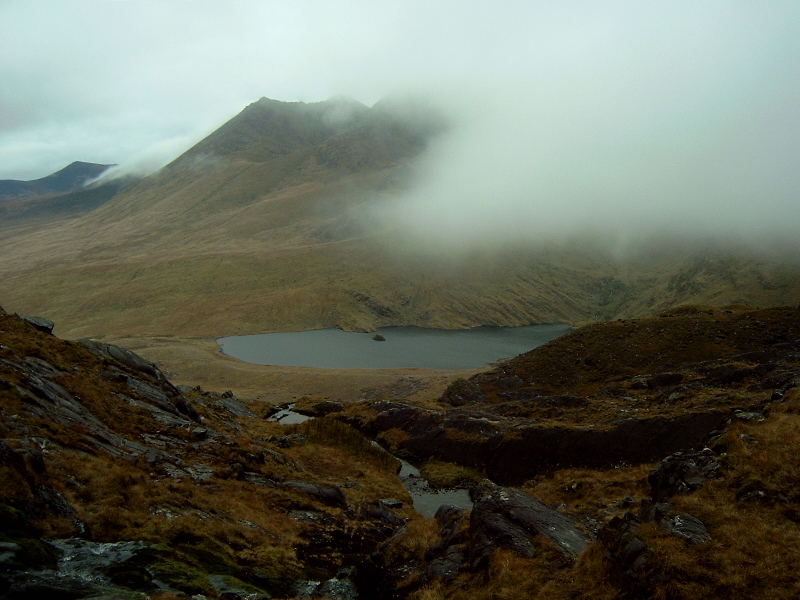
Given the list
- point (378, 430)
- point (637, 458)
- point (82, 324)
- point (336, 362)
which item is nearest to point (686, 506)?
point (637, 458)

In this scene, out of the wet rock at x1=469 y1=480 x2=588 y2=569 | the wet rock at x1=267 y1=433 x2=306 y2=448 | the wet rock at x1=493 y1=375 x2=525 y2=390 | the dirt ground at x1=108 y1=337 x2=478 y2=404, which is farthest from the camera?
the dirt ground at x1=108 y1=337 x2=478 y2=404

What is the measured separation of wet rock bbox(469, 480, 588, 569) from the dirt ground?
54.6 metres

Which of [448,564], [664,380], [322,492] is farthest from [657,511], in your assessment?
[664,380]

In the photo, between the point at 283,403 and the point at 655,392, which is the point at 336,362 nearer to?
the point at 283,403

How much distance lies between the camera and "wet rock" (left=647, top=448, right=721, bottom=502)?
59.0 ft

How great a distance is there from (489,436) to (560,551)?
26.2 m

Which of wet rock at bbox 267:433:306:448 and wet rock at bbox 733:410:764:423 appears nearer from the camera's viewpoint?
wet rock at bbox 733:410:764:423

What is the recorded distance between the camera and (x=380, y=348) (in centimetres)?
15825

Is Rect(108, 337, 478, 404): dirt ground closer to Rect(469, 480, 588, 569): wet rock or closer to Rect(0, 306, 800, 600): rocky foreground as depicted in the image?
Rect(0, 306, 800, 600): rocky foreground

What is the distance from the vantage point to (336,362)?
447ft

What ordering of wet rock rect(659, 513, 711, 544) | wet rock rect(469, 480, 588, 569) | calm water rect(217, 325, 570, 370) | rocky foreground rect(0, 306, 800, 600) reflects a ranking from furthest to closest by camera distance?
1. calm water rect(217, 325, 570, 370)
2. wet rock rect(469, 480, 588, 569)
3. wet rock rect(659, 513, 711, 544)
4. rocky foreground rect(0, 306, 800, 600)

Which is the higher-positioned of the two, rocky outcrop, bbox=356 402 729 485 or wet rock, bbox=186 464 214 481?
wet rock, bbox=186 464 214 481

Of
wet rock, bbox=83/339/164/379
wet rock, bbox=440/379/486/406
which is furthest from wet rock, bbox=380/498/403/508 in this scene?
wet rock, bbox=440/379/486/406

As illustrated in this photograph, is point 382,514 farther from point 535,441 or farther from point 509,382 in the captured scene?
point 509,382
